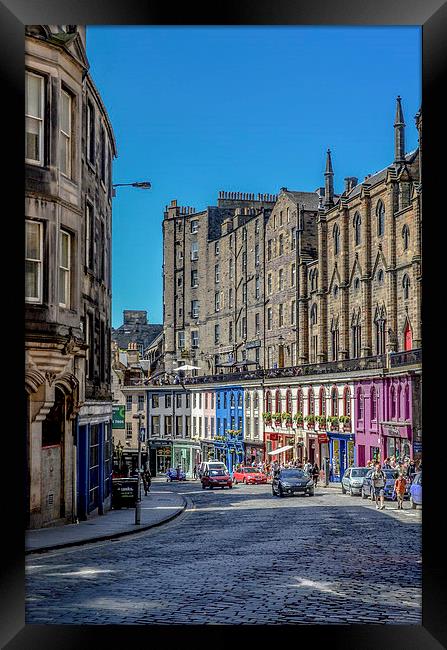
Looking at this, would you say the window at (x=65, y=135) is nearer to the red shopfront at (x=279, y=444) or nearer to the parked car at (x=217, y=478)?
the red shopfront at (x=279, y=444)

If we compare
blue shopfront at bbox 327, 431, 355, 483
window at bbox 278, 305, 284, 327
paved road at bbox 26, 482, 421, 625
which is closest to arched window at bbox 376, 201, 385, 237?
window at bbox 278, 305, 284, 327

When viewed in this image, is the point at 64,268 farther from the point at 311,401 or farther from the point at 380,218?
the point at 380,218

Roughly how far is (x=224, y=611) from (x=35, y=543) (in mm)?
3032

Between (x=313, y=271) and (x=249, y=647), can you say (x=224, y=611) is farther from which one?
(x=313, y=271)

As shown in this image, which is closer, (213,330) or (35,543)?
(35,543)

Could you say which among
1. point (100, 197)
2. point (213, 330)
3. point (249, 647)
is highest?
point (100, 197)

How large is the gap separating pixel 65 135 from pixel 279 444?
6952mm

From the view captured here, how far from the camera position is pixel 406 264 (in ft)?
46.9

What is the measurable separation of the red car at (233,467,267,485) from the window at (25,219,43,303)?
237 inches

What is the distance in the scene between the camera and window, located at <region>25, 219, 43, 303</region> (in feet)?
38.6

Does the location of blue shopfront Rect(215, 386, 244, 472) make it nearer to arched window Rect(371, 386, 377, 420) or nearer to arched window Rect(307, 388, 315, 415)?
arched window Rect(307, 388, 315, 415)

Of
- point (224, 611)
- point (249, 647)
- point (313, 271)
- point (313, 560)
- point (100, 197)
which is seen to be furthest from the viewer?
point (313, 271)

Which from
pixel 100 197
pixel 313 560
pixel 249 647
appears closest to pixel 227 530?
pixel 313 560
